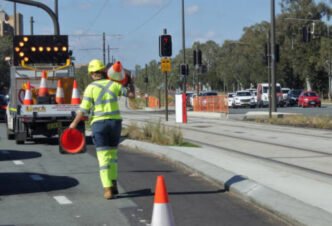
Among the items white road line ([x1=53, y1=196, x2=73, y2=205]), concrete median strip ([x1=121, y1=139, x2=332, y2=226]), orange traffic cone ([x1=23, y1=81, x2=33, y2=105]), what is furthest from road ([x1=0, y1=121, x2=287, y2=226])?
orange traffic cone ([x1=23, y1=81, x2=33, y2=105])

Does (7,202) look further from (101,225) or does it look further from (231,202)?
(231,202)

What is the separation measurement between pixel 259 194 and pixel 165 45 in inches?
745

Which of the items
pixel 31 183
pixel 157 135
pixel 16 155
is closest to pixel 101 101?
pixel 31 183

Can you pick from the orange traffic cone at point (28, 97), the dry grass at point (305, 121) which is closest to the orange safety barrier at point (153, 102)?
the dry grass at point (305, 121)

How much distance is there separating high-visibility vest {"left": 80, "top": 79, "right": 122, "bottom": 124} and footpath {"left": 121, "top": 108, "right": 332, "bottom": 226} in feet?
7.36

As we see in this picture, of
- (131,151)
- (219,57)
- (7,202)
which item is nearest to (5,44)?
(219,57)

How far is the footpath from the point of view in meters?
8.05

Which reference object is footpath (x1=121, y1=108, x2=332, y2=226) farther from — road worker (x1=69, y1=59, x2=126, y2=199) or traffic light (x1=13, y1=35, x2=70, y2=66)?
traffic light (x1=13, y1=35, x2=70, y2=66)

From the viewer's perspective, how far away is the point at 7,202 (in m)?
9.34

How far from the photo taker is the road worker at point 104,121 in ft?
30.9

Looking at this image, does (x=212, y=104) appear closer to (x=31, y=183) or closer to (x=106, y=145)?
(x=31, y=183)

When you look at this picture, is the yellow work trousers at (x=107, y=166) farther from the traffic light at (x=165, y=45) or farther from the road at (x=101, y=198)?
the traffic light at (x=165, y=45)

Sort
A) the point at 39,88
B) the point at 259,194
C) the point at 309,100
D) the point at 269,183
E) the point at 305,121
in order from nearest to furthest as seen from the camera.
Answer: the point at 259,194 < the point at 269,183 < the point at 39,88 < the point at 305,121 < the point at 309,100

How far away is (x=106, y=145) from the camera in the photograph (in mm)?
9469
